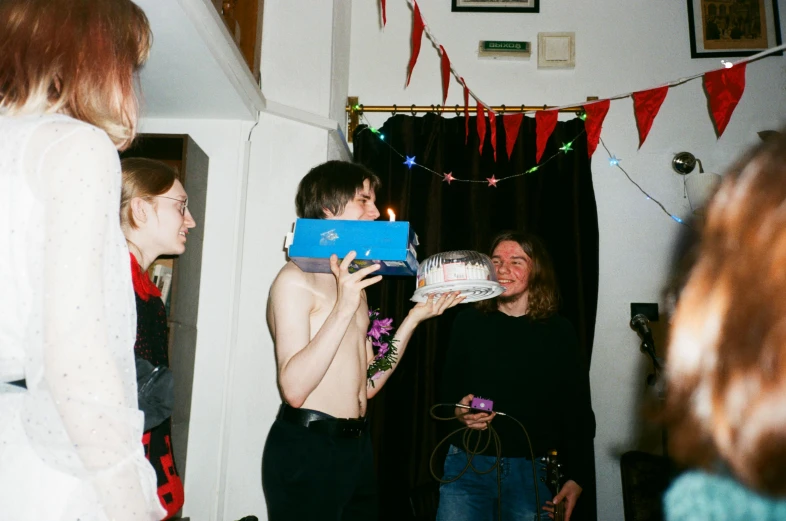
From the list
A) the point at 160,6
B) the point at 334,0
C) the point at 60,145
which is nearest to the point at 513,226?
the point at 334,0

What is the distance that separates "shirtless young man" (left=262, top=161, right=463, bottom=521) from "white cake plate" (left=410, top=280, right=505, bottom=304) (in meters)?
0.28

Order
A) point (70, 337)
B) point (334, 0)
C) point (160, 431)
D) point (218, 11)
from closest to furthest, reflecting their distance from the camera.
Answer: point (70, 337), point (160, 431), point (218, 11), point (334, 0)

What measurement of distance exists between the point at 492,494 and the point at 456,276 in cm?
85

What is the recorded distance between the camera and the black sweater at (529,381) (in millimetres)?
2131

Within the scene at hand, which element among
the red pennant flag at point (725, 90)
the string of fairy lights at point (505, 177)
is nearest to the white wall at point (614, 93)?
the string of fairy lights at point (505, 177)

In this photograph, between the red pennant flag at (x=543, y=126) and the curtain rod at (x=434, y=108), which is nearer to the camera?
the red pennant flag at (x=543, y=126)

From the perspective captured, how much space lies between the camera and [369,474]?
1.58 metres

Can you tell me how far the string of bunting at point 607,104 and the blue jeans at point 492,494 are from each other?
165 centimetres

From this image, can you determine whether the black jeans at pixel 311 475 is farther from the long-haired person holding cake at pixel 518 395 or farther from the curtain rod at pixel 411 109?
the curtain rod at pixel 411 109

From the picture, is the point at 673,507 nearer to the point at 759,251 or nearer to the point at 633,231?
the point at 759,251

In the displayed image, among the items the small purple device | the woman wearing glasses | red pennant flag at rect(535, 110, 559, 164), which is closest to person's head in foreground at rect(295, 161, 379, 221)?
the woman wearing glasses

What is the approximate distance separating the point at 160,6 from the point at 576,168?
7.13 feet

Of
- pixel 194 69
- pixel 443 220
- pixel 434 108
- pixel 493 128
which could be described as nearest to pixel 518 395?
pixel 443 220

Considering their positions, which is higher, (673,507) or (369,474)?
(673,507)
